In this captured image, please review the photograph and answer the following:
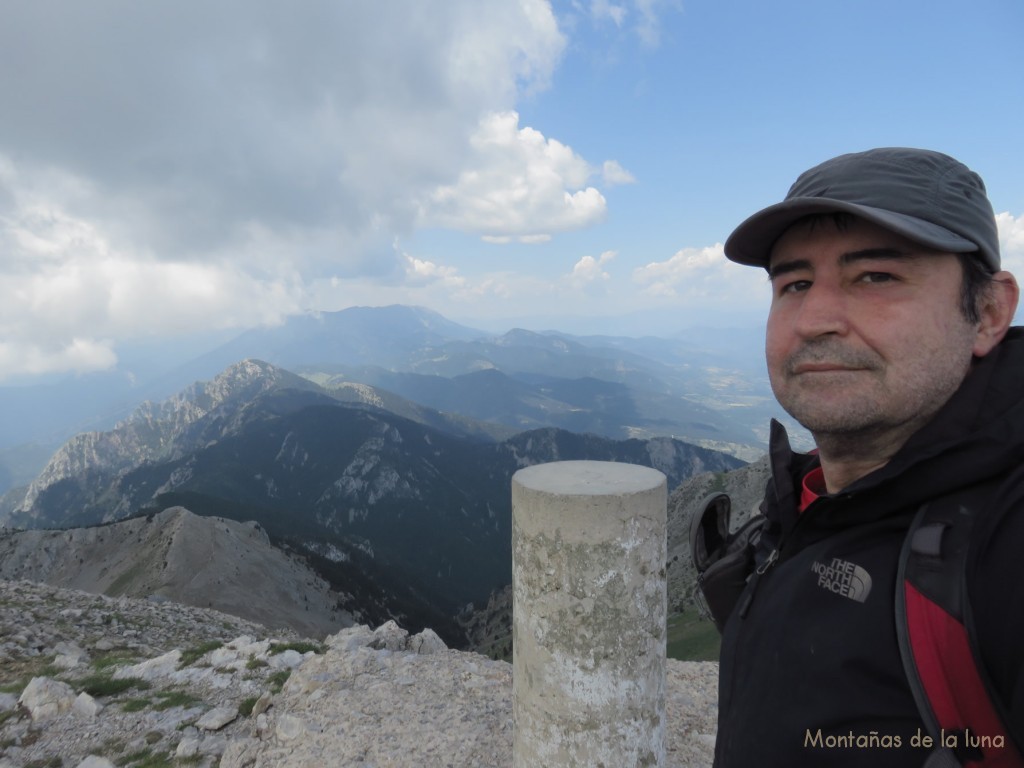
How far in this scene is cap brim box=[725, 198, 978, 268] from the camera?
2.16 m

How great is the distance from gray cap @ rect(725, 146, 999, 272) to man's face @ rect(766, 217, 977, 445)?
11 centimetres

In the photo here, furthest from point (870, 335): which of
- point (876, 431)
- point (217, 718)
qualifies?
point (217, 718)

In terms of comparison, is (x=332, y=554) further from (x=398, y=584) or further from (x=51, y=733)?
(x=51, y=733)

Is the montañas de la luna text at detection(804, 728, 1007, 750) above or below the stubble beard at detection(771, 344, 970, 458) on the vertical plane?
below

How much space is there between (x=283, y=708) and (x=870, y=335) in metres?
11.1

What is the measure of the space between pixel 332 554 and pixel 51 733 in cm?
10787

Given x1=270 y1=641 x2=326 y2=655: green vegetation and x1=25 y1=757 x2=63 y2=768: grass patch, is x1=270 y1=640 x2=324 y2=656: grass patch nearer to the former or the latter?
x1=270 y1=641 x2=326 y2=655: green vegetation

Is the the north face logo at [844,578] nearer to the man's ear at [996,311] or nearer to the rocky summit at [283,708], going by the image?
the man's ear at [996,311]

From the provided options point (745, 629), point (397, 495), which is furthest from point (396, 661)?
point (397, 495)

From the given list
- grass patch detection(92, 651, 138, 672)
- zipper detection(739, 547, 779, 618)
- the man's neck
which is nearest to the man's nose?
the man's neck

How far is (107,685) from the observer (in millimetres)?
11195

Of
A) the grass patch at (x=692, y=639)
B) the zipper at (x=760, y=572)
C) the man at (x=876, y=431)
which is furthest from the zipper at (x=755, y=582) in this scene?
the grass patch at (x=692, y=639)

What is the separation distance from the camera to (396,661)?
1143 cm

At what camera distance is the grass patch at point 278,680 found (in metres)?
10.9
